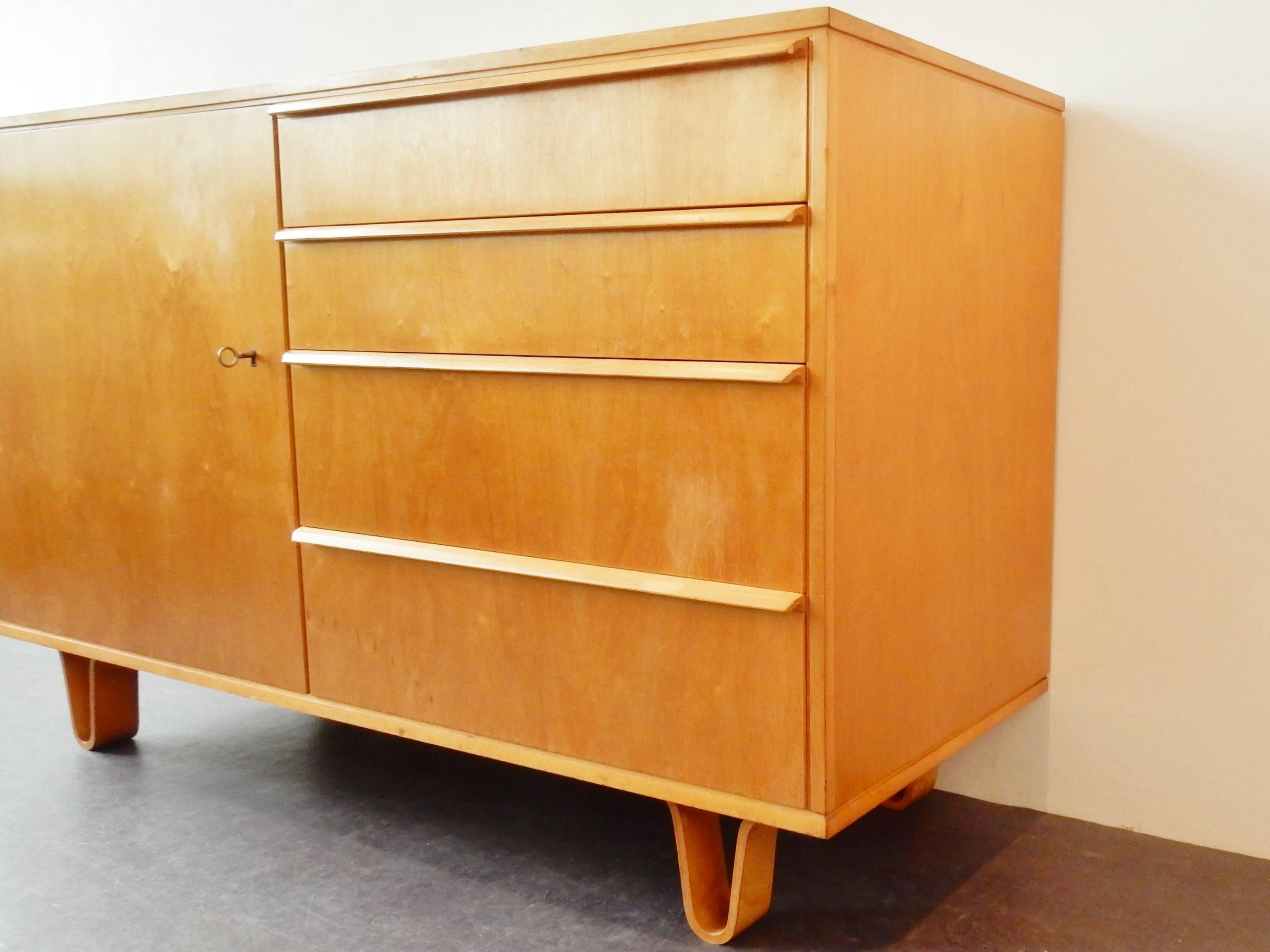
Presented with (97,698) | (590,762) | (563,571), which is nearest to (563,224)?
(563,571)

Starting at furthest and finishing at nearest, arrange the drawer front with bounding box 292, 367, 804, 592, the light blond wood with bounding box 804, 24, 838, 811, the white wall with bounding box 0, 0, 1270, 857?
the white wall with bounding box 0, 0, 1270, 857, the drawer front with bounding box 292, 367, 804, 592, the light blond wood with bounding box 804, 24, 838, 811

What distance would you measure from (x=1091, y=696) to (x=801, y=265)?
0.90m

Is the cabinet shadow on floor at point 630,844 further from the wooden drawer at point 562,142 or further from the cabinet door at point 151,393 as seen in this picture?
the wooden drawer at point 562,142

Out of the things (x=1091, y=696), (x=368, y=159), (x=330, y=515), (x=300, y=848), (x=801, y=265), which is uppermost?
(x=368, y=159)

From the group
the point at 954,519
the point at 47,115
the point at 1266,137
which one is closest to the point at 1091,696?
the point at 954,519

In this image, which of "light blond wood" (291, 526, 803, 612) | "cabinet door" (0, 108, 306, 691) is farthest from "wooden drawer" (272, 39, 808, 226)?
"light blond wood" (291, 526, 803, 612)

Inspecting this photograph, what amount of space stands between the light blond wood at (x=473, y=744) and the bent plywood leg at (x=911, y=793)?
0.31 metres

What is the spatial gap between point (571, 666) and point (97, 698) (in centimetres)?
110

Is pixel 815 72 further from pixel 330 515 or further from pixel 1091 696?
pixel 1091 696

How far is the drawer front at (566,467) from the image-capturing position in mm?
1355

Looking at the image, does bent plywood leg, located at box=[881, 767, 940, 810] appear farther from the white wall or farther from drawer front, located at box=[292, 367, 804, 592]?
drawer front, located at box=[292, 367, 804, 592]

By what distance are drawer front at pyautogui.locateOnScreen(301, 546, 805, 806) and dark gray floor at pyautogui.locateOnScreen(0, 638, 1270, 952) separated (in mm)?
225

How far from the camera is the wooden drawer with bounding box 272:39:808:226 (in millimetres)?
1287

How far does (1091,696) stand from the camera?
6.00ft
